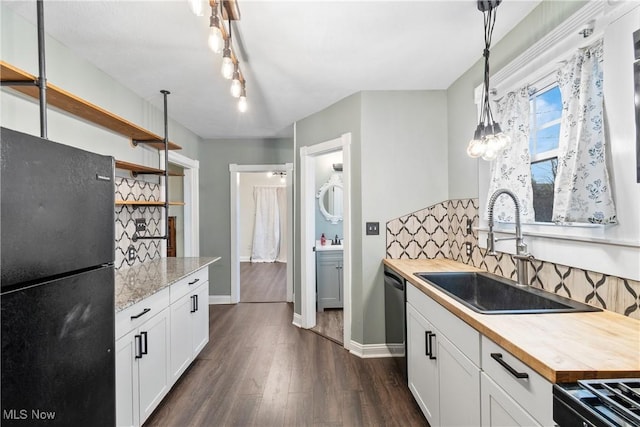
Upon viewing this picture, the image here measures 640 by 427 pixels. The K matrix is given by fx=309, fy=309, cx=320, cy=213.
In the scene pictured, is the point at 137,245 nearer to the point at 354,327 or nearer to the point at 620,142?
the point at 354,327

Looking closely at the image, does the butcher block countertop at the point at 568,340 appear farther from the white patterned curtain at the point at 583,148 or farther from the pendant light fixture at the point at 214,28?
the pendant light fixture at the point at 214,28

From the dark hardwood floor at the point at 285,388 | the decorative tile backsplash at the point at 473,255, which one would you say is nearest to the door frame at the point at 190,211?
the dark hardwood floor at the point at 285,388

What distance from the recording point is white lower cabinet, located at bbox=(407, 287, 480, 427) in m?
1.31

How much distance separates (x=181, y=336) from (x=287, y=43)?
226 cm

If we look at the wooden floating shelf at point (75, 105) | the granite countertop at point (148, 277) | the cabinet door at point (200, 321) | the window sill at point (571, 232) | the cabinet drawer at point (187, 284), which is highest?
the wooden floating shelf at point (75, 105)

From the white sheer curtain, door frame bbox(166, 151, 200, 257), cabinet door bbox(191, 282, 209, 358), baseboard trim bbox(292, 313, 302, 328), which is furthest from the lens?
the white sheer curtain

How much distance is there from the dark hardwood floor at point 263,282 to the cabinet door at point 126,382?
3.01 m

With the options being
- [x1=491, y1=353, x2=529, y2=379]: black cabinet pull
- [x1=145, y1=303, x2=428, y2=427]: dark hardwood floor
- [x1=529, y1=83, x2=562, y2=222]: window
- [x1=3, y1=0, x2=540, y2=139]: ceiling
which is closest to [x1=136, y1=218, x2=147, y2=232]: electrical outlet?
[x1=3, y1=0, x2=540, y2=139]: ceiling

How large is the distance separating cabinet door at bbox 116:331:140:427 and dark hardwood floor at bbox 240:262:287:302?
301cm

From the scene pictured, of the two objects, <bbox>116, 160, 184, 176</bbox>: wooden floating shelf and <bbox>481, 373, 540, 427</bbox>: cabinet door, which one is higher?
<bbox>116, 160, 184, 176</bbox>: wooden floating shelf

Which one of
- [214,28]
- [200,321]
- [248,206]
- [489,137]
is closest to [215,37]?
[214,28]

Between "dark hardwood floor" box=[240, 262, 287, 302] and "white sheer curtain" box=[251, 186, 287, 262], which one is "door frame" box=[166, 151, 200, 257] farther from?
"white sheer curtain" box=[251, 186, 287, 262]

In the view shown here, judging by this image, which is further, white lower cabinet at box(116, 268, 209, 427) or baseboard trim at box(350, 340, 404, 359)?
baseboard trim at box(350, 340, 404, 359)

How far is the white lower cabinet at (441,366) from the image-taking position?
51.8 inches
